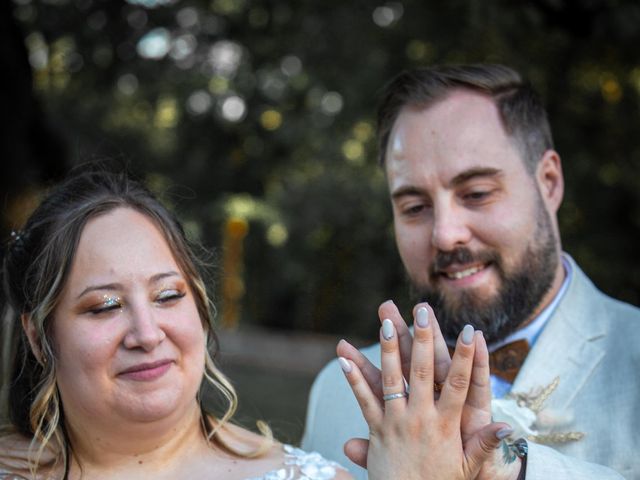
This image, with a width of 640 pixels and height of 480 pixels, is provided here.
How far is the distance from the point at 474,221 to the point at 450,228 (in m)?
0.09

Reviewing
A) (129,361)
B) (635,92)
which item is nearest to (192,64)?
(635,92)

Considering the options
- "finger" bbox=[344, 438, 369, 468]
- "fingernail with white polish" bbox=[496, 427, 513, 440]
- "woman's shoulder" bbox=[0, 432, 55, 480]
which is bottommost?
"woman's shoulder" bbox=[0, 432, 55, 480]

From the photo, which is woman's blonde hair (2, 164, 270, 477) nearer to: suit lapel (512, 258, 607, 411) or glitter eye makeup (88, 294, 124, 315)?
glitter eye makeup (88, 294, 124, 315)

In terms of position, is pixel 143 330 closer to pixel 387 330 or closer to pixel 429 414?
pixel 387 330

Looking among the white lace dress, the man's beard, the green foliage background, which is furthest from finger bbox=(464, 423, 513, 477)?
the green foliage background

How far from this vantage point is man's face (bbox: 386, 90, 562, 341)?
9.27ft

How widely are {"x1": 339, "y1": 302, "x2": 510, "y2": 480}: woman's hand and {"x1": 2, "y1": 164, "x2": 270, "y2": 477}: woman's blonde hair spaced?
0.68m

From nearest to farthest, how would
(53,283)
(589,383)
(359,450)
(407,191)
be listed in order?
(359,450)
(53,283)
(589,383)
(407,191)

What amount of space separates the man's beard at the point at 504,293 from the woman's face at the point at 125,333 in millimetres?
936

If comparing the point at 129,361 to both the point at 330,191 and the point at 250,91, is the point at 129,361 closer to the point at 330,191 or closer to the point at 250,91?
the point at 250,91

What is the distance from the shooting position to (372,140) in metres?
7.13

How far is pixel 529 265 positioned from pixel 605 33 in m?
1.96

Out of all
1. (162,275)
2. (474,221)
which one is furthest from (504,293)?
(162,275)

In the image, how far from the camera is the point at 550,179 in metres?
3.04
